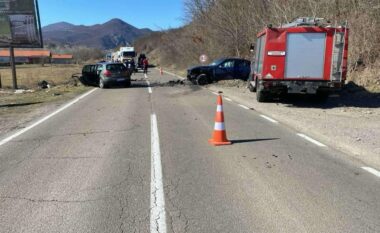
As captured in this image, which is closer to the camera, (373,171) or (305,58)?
(373,171)

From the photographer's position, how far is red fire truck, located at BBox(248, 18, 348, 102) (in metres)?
16.5

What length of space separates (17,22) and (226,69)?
14177mm

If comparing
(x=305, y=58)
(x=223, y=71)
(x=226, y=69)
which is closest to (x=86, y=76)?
(x=223, y=71)

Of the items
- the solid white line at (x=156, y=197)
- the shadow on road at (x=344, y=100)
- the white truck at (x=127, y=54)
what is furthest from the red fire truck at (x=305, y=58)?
the white truck at (x=127, y=54)

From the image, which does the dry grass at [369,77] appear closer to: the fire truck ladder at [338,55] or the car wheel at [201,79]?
the fire truck ladder at [338,55]

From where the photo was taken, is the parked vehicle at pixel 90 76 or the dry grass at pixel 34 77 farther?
the dry grass at pixel 34 77

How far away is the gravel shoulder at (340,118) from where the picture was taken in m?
9.41

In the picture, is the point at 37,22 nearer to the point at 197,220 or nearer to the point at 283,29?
the point at 283,29

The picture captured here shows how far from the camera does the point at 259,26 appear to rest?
39094 mm

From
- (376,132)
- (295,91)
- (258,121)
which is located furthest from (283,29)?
(376,132)

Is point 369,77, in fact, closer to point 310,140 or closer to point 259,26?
point 310,140

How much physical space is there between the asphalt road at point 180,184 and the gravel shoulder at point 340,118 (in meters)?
0.43

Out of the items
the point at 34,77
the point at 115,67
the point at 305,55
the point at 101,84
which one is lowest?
the point at 34,77

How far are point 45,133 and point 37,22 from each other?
78.1ft
